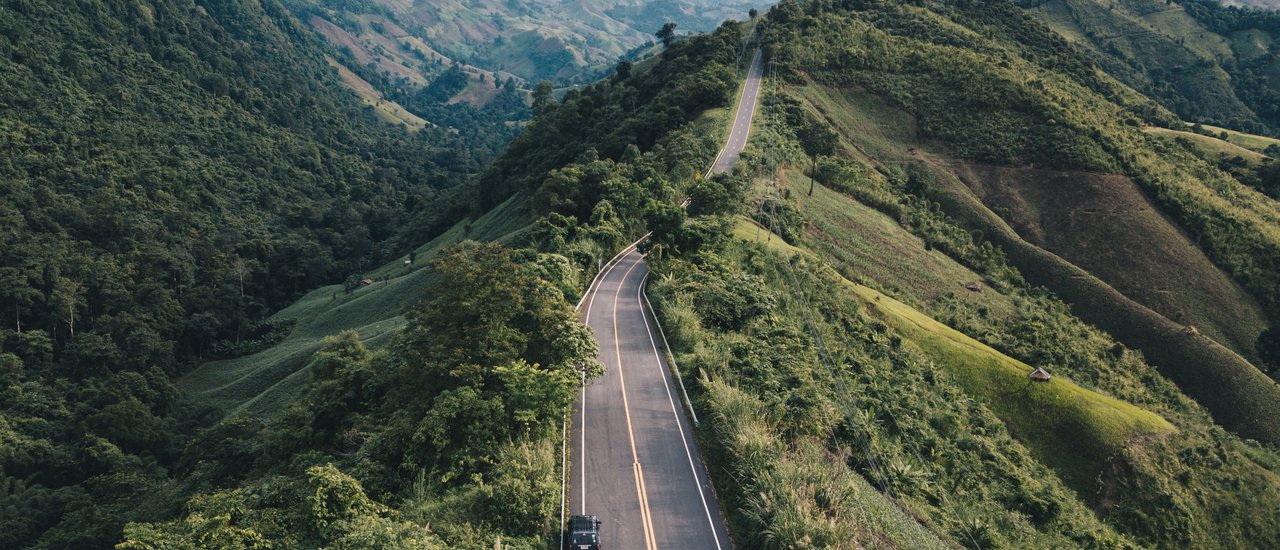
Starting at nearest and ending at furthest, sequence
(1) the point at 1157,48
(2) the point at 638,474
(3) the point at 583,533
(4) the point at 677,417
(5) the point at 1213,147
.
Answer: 1. (3) the point at 583,533
2. (2) the point at 638,474
3. (4) the point at 677,417
4. (5) the point at 1213,147
5. (1) the point at 1157,48

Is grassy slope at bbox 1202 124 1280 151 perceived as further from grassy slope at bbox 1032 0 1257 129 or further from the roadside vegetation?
the roadside vegetation

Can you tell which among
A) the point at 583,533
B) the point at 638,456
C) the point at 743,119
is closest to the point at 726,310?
the point at 638,456

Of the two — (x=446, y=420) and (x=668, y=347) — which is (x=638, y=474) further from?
(x=668, y=347)

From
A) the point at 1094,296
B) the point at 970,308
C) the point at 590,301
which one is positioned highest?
the point at 590,301

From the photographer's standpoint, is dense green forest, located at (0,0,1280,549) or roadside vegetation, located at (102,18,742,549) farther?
dense green forest, located at (0,0,1280,549)

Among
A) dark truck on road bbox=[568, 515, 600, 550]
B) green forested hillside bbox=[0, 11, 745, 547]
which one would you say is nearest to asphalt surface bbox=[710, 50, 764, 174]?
green forested hillside bbox=[0, 11, 745, 547]

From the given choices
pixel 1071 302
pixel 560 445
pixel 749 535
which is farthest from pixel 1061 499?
pixel 1071 302

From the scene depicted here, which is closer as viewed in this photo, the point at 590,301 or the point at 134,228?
the point at 590,301
